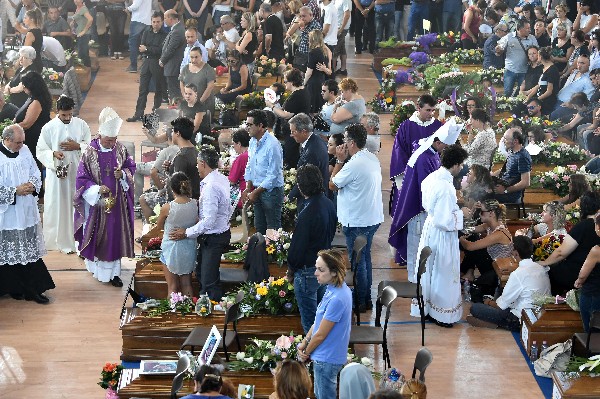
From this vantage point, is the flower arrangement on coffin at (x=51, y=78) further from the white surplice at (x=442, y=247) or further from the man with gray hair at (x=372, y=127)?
the white surplice at (x=442, y=247)

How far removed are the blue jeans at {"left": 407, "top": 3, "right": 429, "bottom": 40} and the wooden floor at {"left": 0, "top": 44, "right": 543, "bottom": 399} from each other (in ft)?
30.1

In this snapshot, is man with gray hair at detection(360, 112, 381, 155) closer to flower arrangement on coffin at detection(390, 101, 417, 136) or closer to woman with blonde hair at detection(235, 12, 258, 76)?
flower arrangement on coffin at detection(390, 101, 417, 136)

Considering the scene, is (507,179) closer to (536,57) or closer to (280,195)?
(280,195)

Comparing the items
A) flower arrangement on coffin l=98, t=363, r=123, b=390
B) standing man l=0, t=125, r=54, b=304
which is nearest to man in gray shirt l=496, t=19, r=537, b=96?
standing man l=0, t=125, r=54, b=304

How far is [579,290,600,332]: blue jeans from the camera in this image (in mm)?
9117

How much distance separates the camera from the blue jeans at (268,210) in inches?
424

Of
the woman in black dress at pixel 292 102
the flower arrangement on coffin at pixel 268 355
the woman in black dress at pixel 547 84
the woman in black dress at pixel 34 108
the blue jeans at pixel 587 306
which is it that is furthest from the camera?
the woman in black dress at pixel 547 84

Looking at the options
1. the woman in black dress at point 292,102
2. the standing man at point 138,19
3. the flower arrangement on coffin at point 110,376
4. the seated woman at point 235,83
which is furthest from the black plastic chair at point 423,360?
the standing man at point 138,19

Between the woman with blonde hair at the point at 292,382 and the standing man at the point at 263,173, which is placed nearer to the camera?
the woman with blonde hair at the point at 292,382

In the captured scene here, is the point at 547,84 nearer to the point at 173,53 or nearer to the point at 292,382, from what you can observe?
the point at 173,53

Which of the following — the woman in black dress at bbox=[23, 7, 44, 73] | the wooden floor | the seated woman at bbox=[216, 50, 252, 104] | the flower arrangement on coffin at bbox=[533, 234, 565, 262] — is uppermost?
the woman in black dress at bbox=[23, 7, 44, 73]

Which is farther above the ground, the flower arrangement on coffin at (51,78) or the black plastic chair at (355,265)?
the flower arrangement on coffin at (51,78)

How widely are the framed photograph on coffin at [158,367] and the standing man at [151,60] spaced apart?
27.0 ft

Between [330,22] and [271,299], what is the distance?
→ 857cm
